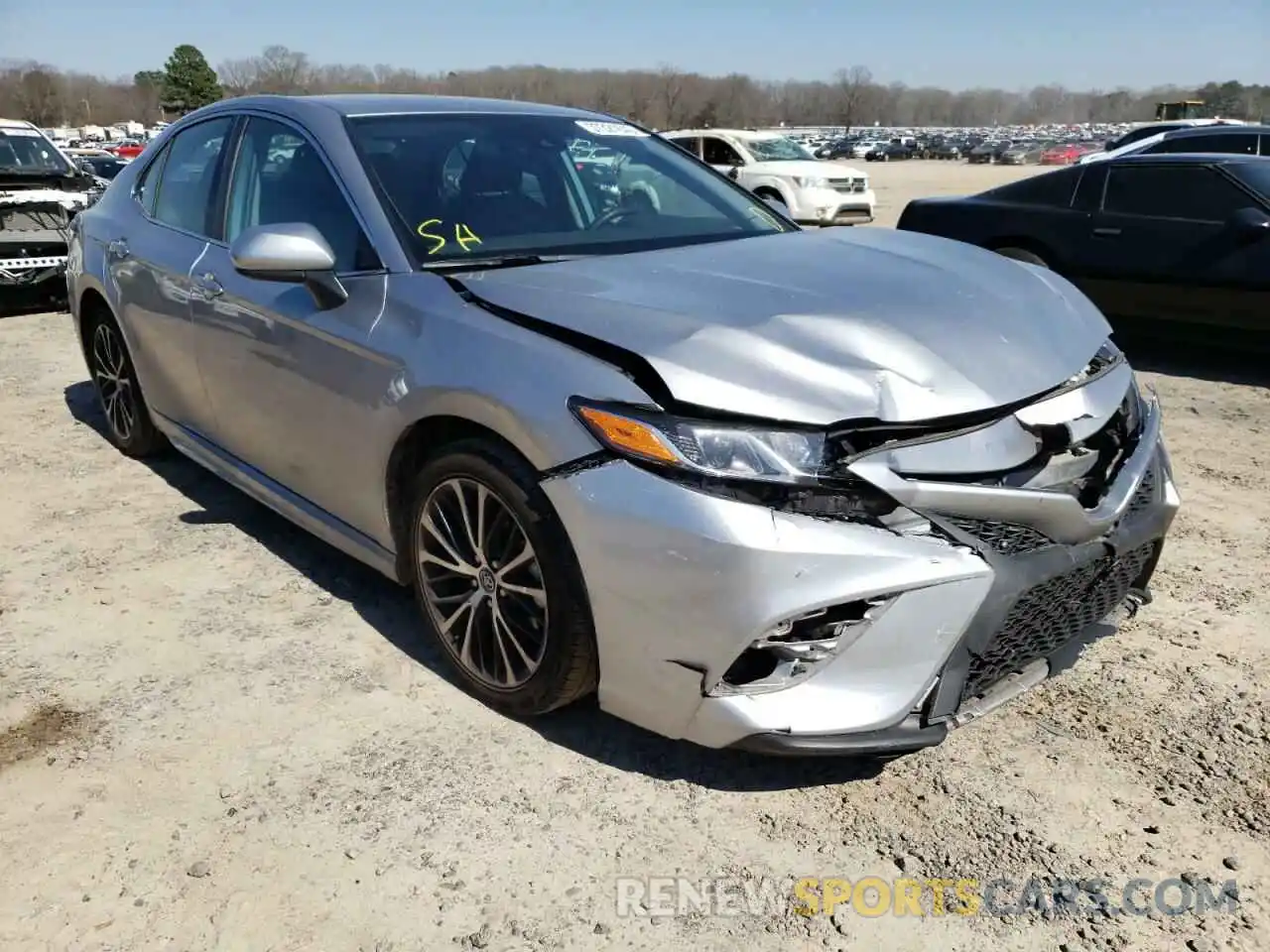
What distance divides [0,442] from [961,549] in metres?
5.30

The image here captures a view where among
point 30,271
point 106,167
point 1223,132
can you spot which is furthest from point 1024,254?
point 106,167

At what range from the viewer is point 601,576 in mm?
2305

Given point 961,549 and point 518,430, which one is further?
point 518,430

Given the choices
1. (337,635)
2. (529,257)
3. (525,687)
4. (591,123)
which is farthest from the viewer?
(591,123)

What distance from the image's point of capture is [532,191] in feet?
10.9

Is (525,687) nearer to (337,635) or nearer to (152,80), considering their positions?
(337,635)

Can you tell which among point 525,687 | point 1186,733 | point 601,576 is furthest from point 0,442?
point 1186,733

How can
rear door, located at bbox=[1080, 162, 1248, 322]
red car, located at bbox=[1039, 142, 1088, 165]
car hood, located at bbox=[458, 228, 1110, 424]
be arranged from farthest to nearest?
red car, located at bbox=[1039, 142, 1088, 165] < rear door, located at bbox=[1080, 162, 1248, 322] < car hood, located at bbox=[458, 228, 1110, 424]

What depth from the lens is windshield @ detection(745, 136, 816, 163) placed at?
17350mm

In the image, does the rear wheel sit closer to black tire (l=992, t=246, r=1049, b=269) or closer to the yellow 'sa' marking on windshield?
black tire (l=992, t=246, r=1049, b=269)

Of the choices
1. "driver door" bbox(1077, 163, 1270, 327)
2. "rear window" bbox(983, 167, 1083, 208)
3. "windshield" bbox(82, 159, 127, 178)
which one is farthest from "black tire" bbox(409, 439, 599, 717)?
"windshield" bbox(82, 159, 127, 178)

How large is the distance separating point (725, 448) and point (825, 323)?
442 millimetres

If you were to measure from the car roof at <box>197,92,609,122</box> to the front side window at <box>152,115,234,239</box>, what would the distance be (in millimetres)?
143

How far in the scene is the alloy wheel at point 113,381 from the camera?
15.6 ft
